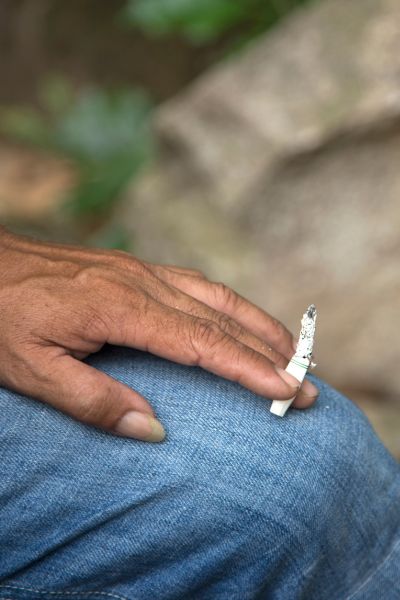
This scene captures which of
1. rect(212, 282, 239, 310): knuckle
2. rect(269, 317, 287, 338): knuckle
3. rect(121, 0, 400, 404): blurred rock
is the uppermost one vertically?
rect(121, 0, 400, 404): blurred rock

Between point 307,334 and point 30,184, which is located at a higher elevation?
point 30,184

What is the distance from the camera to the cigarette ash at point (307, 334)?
2.94 feet

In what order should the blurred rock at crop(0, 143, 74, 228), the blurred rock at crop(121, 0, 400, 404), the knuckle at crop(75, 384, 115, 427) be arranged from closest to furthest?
the knuckle at crop(75, 384, 115, 427) < the blurred rock at crop(121, 0, 400, 404) < the blurred rock at crop(0, 143, 74, 228)

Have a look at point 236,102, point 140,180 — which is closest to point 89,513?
point 236,102

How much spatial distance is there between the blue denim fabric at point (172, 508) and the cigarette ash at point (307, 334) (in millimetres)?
76

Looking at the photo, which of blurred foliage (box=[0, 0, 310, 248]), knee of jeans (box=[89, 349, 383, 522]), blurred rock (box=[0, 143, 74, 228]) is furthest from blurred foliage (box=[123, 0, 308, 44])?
knee of jeans (box=[89, 349, 383, 522])

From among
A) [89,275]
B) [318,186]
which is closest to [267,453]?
[89,275]

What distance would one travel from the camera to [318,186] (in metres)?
2.23

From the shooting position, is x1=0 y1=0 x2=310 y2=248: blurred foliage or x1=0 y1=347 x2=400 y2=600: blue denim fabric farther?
x1=0 y1=0 x2=310 y2=248: blurred foliage

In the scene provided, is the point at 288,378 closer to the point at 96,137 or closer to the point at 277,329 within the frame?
the point at 277,329

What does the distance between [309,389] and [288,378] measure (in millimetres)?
38

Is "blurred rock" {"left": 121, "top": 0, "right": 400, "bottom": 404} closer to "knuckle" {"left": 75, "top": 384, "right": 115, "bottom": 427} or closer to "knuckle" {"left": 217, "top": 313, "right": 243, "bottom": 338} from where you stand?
"knuckle" {"left": 217, "top": 313, "right": 243, "bottom": 338}

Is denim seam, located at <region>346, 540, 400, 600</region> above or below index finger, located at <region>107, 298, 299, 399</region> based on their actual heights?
below

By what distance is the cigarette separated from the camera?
2.94 ft
